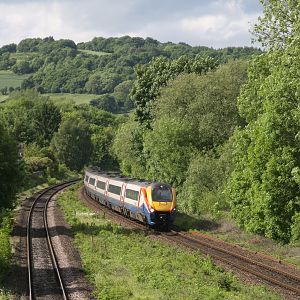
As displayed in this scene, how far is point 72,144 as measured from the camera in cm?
12094

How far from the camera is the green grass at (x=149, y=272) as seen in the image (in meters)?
18.6

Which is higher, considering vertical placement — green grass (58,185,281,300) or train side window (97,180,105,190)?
train side window (97,180,105,190)

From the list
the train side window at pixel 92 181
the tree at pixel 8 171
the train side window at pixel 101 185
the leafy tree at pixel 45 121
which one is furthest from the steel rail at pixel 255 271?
the leafy tree at pixel 45 121

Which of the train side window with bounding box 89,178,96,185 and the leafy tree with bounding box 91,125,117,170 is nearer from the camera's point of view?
the train side window with bounding box 89,178,96,185

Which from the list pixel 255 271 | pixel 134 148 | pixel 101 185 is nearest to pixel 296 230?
pixel 255 271

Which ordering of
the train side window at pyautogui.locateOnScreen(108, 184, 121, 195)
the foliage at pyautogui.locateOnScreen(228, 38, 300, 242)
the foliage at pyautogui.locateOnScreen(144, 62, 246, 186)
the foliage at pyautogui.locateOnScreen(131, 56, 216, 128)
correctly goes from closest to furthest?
the foliage at pyautogui.locateOnScreen(228, 38, 300, 242) < the train side window at pyautogui.locateOnScreen(108, 184, 121, 195) < the foliage at pyautogui.locateOnScreen(144, 62, 246, 186) < the foliage at pyautogui.locateOnScreen(131, 56, 216, 128)

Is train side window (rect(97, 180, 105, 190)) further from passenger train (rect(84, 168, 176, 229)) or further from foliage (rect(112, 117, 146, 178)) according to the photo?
foliage (rect(112, 117, 146, 178))

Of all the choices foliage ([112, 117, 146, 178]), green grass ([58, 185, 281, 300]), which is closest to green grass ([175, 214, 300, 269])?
green grass ([58, 185, 281, 300])

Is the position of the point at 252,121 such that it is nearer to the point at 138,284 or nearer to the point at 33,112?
the point at 138,284

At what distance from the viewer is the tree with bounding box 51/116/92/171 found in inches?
4717

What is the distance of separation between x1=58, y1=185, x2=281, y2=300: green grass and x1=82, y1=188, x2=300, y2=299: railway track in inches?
37.1

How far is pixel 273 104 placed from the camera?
2698cm

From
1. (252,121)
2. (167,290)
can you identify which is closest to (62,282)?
(167,290)

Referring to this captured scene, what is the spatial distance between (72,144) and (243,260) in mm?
99075
